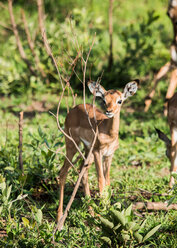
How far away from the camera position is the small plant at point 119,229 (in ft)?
9.12

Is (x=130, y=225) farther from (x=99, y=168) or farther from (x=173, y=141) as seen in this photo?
(x=173, y=141)

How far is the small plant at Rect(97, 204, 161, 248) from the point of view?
2.78 metres

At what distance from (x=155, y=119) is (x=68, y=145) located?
10.1 ft

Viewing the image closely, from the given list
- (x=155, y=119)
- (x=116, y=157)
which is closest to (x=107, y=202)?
(x=116, y=157)

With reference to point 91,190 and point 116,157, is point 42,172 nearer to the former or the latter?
point 91,190

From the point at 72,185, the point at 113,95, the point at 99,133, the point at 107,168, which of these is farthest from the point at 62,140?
the point at 113,95

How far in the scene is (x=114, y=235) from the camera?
292cm

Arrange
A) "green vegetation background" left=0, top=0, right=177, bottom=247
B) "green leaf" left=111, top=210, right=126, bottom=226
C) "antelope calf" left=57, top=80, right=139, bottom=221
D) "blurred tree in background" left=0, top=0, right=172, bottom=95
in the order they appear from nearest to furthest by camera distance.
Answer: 1. "green leaf" left=111, top=210, right=126, bottom=226
2. "green vegetation background" left=0, top=0, right=177, bottom=247
3. "antelope calf" left=57, top=80, right=139, bottom=221
4. "blurred tree in background" left=0, top=0, right=172, bottom=95

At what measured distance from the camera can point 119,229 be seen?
2.86 meters

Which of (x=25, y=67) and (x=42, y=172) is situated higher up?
(x=25, y=67)

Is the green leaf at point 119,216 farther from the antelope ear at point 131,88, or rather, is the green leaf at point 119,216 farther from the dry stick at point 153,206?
the antelope ear at point 131,88

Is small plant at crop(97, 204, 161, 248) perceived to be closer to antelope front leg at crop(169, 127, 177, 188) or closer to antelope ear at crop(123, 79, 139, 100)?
antelope ear at crop(123, 79, 139, 100)

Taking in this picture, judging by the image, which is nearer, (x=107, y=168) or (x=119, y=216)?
(x=119, y=216)

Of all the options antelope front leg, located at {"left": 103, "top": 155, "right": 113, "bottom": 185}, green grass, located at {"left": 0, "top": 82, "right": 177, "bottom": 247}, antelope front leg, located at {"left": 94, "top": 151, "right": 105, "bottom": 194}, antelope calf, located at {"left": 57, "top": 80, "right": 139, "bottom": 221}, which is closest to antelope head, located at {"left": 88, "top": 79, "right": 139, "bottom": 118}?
antelope calf, located at {"left": 57, "top": 80, "right": 139, "bottom": 221}
